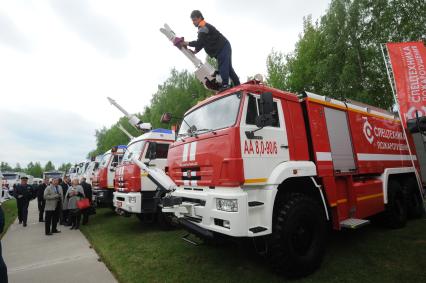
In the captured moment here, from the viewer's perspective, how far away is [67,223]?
9344 millimetres

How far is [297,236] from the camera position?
382 centimetres

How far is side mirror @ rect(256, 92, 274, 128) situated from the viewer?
3488 mm

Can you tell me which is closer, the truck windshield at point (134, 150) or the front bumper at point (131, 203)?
the front bumper at point (131, 203)

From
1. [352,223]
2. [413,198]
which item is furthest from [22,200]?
[413,198]

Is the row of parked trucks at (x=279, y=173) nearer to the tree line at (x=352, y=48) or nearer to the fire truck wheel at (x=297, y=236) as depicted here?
the fire truck wheel at (x=297, y=236)

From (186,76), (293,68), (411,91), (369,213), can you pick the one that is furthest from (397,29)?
(186,76)

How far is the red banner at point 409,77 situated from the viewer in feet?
23.4

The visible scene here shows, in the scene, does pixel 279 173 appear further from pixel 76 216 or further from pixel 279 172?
pixel 76 216

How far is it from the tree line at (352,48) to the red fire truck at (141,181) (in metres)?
12.7

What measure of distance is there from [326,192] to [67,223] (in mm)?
8803

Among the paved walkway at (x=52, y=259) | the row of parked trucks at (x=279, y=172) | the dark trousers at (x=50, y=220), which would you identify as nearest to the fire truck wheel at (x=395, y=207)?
the row of parked trucks at (x=279, y=172)

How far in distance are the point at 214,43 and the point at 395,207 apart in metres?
5.42

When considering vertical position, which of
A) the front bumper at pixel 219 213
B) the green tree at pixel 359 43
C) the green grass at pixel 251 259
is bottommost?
the green grass at pixel 251 259

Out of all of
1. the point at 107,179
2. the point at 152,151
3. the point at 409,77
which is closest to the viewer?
the point at 152,151
